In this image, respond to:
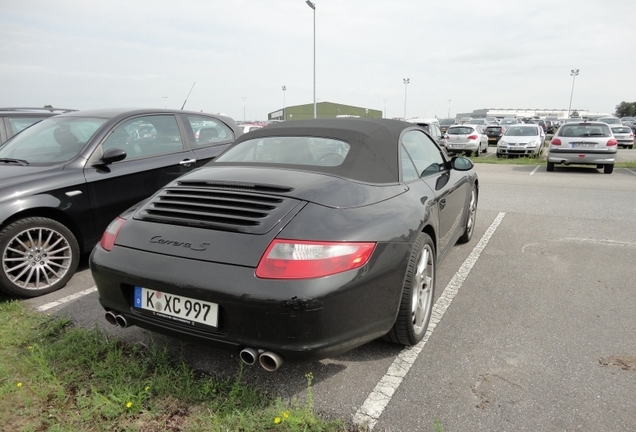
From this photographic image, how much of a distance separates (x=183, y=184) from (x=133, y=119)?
2.47 m

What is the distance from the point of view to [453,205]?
13.3 feet

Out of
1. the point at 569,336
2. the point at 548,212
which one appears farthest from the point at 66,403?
the point at 548,212

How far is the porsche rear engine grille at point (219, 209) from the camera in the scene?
228 centimetres

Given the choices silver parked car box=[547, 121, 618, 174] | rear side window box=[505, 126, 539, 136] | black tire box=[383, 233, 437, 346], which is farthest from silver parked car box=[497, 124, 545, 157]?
black tire box=[383, 233, 437, 346]

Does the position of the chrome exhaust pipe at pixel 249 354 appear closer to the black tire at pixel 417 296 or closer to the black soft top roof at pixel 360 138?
the black tire at pixel 417 296

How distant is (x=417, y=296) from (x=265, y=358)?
1.17m

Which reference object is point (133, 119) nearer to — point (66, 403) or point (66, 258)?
point (66, 258)

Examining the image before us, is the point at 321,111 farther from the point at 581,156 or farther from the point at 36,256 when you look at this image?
the point at 36,256

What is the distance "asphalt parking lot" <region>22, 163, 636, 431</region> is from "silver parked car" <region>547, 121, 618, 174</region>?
Result: 8.76 m

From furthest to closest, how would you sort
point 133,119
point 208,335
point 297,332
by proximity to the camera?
point 133,119
point 208,335
point 297,332

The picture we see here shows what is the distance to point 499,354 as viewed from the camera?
9.32 feet

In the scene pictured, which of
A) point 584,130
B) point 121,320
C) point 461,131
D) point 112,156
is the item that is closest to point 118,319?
point 121,320

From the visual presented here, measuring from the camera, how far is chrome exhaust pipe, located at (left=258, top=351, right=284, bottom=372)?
208 cm

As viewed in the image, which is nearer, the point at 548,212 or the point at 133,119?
the point at 133,119
